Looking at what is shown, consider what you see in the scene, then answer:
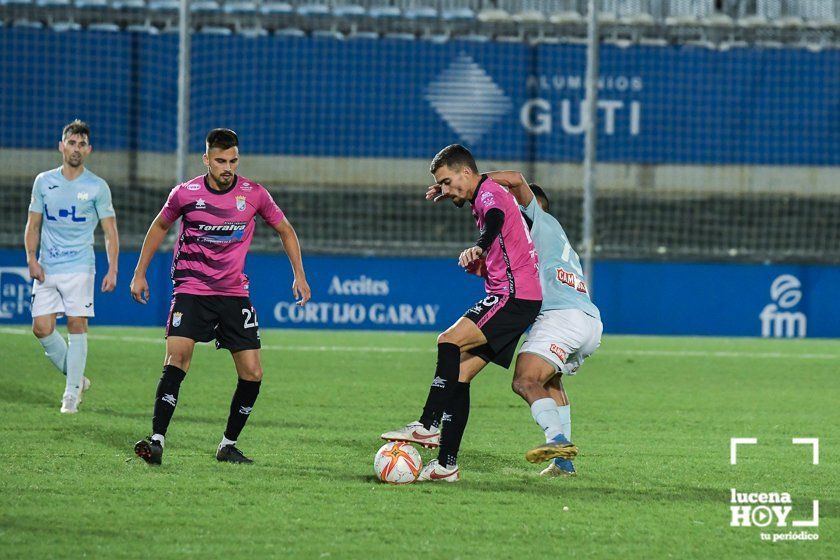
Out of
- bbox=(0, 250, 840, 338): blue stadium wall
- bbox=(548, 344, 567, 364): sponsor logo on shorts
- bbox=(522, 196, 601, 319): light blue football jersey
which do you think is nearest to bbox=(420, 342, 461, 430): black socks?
bbox=(548, 344, 567, 364): sponsor logo on shorts

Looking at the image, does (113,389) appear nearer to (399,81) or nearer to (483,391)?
(483,391)

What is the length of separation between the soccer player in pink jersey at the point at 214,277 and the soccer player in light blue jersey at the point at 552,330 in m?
A: 1.36

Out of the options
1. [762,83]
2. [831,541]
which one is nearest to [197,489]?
[831,541]

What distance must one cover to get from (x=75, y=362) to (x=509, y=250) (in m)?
3.55

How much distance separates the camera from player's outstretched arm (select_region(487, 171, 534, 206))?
6.25 meters

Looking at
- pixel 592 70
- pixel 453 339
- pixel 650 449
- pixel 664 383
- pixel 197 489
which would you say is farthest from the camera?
pixel 592 70

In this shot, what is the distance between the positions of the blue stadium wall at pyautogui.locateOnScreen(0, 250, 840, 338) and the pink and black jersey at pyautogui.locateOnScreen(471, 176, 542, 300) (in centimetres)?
892

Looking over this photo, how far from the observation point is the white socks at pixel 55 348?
8.67 meters

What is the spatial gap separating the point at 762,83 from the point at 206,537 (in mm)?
15874

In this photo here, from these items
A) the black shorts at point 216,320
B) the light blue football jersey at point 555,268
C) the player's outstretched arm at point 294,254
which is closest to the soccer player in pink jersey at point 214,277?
the black shorts at point 216,320

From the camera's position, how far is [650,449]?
7059 millimetres

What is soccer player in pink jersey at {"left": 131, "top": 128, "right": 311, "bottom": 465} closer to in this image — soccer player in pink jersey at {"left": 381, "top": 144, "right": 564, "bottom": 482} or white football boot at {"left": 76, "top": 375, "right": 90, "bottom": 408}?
soccer player in pink jersey at {"left": 381, "top": 144, "right": 564, "bottom": 482}

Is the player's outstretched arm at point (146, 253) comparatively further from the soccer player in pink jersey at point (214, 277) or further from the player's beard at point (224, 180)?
the player's beard at point (224, 180)

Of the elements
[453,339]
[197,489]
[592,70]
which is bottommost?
[197,489]
